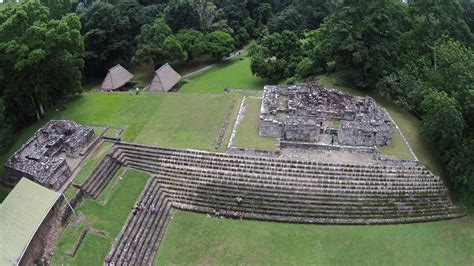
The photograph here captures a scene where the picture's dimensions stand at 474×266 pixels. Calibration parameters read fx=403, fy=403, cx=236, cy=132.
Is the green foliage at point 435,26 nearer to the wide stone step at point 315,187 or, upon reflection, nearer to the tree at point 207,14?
the wide stone step at point 315,187

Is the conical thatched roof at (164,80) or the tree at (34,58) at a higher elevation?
the tree at (34,58)

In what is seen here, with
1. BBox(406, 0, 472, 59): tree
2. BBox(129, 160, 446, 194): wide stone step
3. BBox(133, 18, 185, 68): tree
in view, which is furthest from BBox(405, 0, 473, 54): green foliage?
BBox(133, 18, 185, 68): tree

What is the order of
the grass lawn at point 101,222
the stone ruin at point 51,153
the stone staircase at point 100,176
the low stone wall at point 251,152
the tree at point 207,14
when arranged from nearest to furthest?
the grass lawn at point 101,222, the stone ruin at point 51,153, the stone staircase at point 100,176, the low stone wall at point 251,152, the tree at point 207,14

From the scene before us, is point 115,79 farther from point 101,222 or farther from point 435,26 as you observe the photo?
point 435,26

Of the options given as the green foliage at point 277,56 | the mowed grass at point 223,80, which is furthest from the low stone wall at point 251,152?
the green foliage at point 277,56

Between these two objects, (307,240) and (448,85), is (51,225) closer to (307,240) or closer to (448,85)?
(307,240)

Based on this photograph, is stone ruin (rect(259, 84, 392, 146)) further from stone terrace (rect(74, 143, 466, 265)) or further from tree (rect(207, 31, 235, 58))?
tree (rect(207, 31, 235, 58))

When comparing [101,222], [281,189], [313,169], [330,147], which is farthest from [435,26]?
[101,222]
